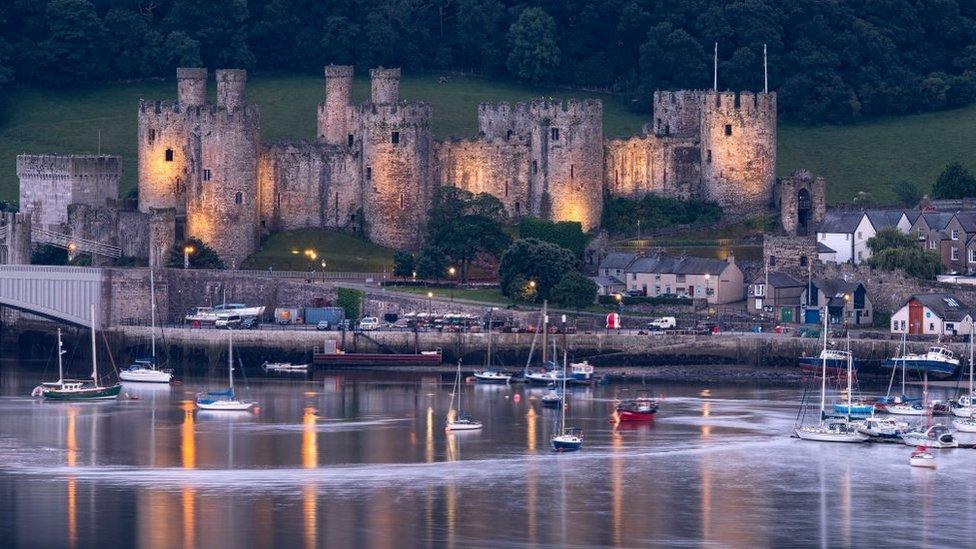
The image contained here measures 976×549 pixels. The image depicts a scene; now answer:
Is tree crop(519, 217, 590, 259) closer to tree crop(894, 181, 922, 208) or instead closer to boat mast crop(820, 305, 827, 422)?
boat mast crop(820, 305, 827, 422)

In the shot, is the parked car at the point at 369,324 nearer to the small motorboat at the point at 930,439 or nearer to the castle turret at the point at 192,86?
the castle turret at the point at 192,86

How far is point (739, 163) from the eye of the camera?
8775cm

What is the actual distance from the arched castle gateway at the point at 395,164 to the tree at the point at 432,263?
3.37 m

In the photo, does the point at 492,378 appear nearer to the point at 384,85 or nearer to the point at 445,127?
the point at 384,85

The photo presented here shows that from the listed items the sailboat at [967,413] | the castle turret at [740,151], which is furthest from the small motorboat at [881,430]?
the castle turret at [740,151]

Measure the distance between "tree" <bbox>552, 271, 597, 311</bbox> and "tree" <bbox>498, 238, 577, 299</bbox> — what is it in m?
0.34

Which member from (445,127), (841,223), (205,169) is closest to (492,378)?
(205,169)

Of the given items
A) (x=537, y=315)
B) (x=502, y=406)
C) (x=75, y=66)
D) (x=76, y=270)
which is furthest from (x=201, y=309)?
(x=75, y=66)

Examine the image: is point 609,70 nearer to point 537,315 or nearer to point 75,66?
point 75,66

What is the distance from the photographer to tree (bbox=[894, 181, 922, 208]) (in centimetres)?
9168

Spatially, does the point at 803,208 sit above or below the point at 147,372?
above

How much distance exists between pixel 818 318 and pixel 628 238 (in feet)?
33.4

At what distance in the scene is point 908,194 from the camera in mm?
92562

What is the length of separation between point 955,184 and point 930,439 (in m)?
30.9
